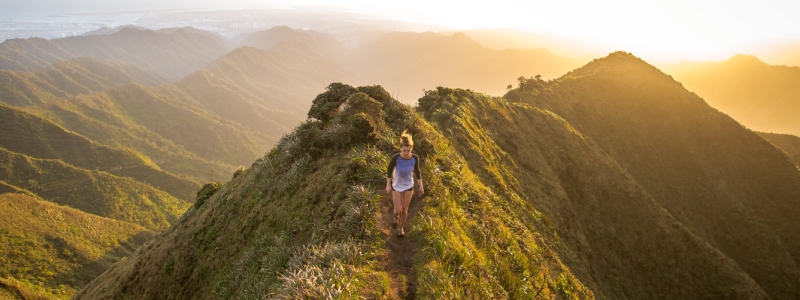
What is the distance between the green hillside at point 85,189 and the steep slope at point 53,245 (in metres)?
15.0

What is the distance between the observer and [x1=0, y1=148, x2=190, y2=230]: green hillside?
71.6m

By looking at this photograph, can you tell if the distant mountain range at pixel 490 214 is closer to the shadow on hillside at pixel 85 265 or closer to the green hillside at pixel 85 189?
the shadow on hillside at pixel 85 265

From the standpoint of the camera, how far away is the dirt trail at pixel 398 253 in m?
6.87

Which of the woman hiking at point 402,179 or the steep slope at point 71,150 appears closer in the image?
the woman hiking at point 402,179

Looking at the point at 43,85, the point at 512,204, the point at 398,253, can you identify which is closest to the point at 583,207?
the point at 512,204

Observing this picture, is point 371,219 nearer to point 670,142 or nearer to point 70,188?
point 670,142

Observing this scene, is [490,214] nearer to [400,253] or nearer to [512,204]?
[512,204]

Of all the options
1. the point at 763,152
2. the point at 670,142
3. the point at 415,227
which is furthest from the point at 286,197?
the point at 763,152

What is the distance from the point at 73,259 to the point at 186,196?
4466 cm

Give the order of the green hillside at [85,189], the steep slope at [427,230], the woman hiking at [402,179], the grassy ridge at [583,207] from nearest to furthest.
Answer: the steep slope at [427,230]
the woman hiking at [402,179]
the grassy ridge at [583,207]
the green hillside at [85,189]

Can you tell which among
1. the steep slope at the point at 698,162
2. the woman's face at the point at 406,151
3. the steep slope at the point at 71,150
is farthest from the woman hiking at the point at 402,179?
the steep slope at the point at 71,150

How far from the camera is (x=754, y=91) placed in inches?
6299

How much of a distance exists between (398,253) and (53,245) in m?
66.3

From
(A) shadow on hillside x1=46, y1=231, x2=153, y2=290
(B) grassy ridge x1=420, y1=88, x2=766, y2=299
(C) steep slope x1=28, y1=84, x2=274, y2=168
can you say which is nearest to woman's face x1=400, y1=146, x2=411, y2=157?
(B) grassy ridge x1=420, y1=88, x2=766, y2=299
